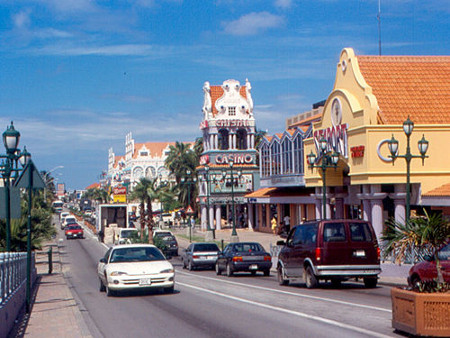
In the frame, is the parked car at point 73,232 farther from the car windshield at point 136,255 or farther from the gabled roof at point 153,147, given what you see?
the gabled roof at point 153,147

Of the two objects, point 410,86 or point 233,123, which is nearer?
point 410,86

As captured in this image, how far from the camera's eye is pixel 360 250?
19.3m

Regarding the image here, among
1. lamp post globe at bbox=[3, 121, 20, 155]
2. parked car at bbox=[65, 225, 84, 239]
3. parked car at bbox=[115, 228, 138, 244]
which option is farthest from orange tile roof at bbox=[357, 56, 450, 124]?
parked car at bbox=[65, 225, 84, 239]

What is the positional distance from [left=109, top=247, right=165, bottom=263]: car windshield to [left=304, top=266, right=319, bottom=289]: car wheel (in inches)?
175

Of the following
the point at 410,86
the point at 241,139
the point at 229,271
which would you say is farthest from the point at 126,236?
the point at 241,139

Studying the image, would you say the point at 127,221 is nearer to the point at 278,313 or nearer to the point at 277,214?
the point at 277,214

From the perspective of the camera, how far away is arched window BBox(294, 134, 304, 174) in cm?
5109

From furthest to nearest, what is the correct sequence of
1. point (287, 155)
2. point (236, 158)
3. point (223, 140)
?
point (223, 140) < point (236, 158) < point (287, 155)

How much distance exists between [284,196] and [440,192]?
26.0 meters

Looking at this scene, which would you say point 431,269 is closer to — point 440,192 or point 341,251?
point 341,251

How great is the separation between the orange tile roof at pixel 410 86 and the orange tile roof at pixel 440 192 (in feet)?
12.9

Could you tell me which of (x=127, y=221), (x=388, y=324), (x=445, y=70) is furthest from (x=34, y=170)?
(x=127, y=221)

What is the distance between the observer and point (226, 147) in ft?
244

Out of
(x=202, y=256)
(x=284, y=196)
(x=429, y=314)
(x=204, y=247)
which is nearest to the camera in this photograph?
(x=429, y=314)
